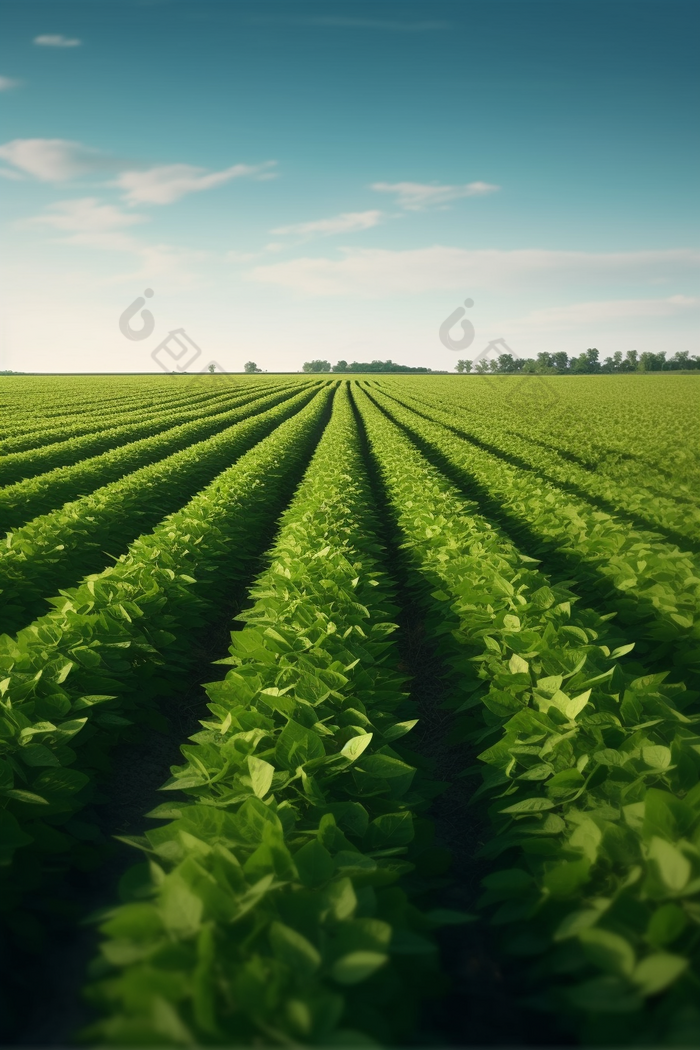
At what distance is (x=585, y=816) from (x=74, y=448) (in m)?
20.6

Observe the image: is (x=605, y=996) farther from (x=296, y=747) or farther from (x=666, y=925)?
(x=296, y=747)

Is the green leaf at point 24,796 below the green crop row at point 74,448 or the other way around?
below

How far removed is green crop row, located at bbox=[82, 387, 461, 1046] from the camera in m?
1.50

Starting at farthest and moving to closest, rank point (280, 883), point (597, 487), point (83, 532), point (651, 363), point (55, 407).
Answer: point (651, 363) → point (55, 407) → point (597, 487) → point (83, 532) → point (280, 883)

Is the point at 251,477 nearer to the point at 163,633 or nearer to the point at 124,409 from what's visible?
the point at 163,633

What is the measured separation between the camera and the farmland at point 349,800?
166 centimetres

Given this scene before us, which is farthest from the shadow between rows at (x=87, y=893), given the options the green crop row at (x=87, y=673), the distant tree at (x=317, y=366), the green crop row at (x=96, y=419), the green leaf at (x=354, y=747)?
the distant tree at (x=317, y=366)

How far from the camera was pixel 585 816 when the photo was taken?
2410 mm

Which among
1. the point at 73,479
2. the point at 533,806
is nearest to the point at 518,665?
the point at 533,806

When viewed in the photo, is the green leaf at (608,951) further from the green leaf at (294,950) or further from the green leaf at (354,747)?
the green leaf at (354,747)

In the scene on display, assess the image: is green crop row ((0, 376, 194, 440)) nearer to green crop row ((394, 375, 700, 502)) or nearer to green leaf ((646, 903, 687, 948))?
green crop row ((394, 375, 700, 502))

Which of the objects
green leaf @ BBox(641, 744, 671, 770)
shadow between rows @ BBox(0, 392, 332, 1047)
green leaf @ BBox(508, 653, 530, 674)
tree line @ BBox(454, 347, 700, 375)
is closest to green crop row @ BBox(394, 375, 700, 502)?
green leaf @ BBox(508, 653, 530, 674)

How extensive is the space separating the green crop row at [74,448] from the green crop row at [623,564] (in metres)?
12.9

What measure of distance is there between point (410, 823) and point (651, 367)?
159 meters
